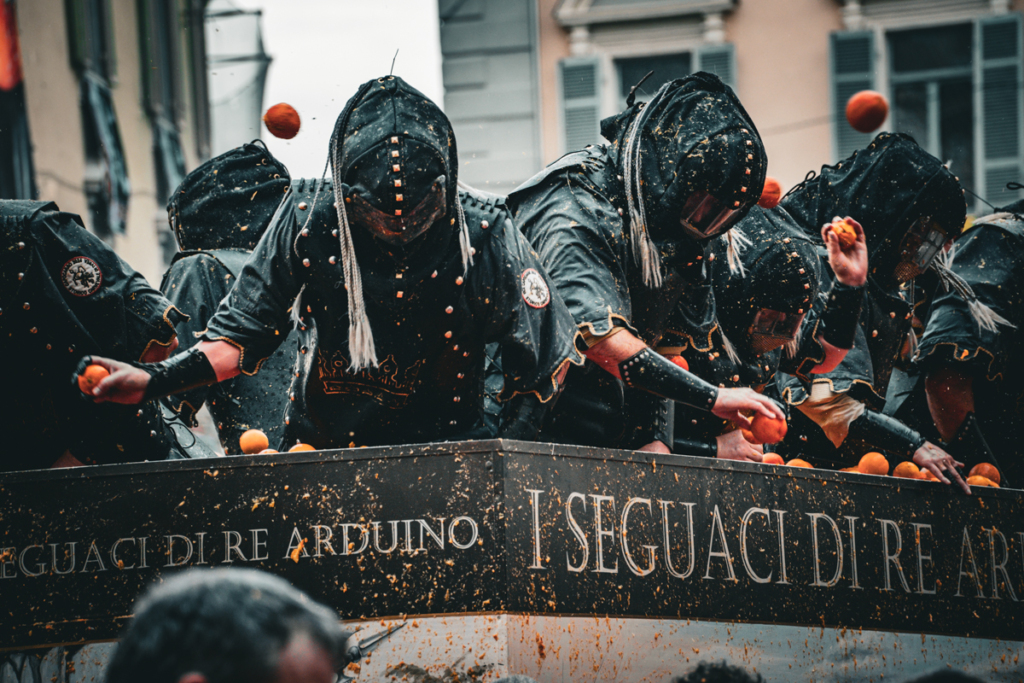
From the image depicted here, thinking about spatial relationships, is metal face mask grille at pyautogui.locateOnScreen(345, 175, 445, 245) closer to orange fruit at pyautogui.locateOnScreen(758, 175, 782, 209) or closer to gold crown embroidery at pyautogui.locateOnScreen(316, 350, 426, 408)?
gold crown embroidery at pyautogui.locateOnScreen(316, 350, 426, 408)

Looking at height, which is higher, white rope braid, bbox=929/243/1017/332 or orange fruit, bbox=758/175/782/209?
orange fruit, bbox=758/175/782/209

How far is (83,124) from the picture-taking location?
42.5 feet

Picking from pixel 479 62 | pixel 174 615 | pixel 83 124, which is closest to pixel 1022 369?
pixel 174 615

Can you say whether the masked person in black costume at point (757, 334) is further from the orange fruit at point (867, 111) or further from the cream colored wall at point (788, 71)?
the cream colored wall at point (788, 71)

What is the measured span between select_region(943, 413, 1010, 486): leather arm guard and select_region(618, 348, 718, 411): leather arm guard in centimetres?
213

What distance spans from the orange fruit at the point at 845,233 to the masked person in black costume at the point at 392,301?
1.22 metres

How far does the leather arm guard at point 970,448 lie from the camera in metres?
5.48

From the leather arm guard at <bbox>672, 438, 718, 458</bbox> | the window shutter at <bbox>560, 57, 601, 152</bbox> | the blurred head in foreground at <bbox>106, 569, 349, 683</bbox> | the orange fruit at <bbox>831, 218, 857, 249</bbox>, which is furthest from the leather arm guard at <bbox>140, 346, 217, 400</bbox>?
the window shutter at <bbox>560, 57, 601, 152</bbox>

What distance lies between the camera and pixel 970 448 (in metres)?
5.54

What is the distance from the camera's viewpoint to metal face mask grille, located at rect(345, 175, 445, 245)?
3543 mm

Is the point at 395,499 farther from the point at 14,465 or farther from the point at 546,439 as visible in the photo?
the point at 14,465

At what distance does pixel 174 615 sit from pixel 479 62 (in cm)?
1182

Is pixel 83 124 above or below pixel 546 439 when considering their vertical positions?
above

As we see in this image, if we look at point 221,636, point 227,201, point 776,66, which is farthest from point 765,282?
point 776,66
